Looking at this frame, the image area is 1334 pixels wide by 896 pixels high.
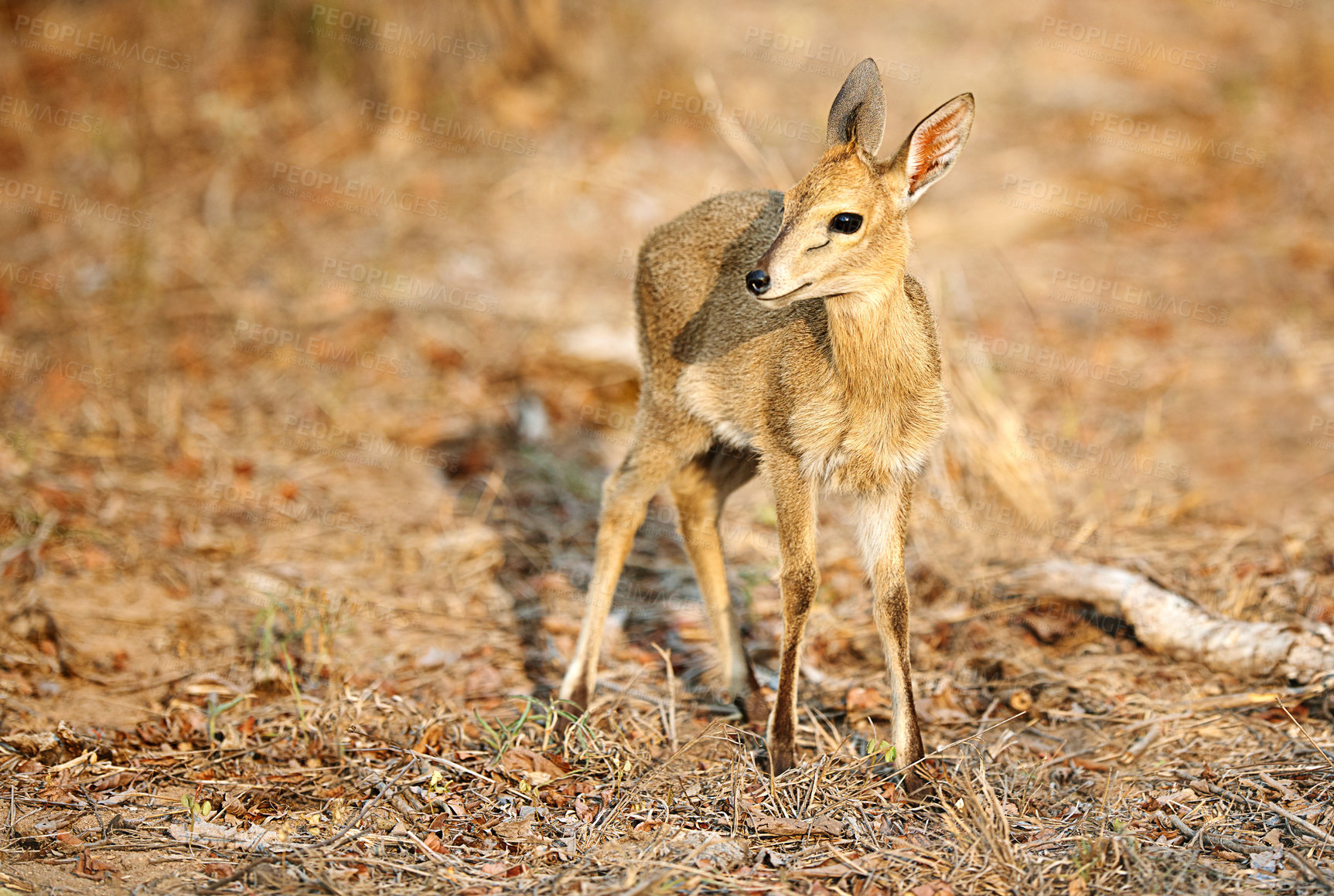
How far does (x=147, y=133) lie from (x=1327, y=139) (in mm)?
11351

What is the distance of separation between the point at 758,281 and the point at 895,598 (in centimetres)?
139

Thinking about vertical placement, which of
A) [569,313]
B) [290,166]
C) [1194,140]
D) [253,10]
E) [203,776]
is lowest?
[203,776]

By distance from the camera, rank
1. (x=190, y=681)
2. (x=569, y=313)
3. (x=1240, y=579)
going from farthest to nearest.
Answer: (x=569, y=313), (x=1240, y=579), (x=190, y=681)

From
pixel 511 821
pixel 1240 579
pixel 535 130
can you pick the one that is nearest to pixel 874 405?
pixel 511 821

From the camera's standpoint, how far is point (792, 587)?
173 inches

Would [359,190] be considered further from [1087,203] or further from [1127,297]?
[1127,297]

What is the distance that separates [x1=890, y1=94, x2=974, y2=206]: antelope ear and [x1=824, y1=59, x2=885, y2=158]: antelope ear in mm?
123

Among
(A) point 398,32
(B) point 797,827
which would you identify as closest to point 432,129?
(A) point 398,32

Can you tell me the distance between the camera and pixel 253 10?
469 inches

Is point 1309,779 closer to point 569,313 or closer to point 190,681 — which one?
point 190,681

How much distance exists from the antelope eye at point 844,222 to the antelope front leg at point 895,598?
104cm

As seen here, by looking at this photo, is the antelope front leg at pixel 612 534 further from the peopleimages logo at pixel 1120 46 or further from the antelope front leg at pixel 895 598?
the peopleimages logo at pixel 1120 46

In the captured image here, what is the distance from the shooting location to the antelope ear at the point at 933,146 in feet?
13.0

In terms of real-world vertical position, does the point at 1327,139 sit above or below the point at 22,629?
above
